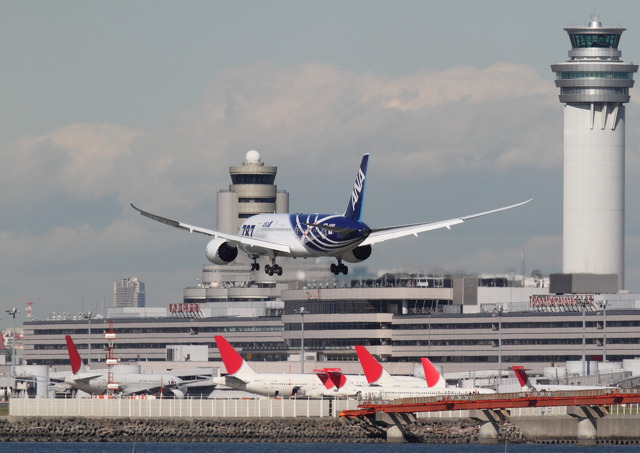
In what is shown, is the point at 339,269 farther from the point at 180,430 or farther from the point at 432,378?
the point at 432,378

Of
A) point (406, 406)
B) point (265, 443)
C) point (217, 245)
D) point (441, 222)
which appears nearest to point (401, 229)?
point (441, 222)

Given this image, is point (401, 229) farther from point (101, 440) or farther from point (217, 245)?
point (101, 440)

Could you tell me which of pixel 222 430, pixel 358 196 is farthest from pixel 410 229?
pixel 222 430

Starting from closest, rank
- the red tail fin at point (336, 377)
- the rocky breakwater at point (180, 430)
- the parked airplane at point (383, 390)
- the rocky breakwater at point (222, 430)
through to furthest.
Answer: the rocky breakwater at point (222, 430)
the rocky breakwater at point (180, 430)
the parked airplane at point (383, 390)
the red tail fin at point (336, 377)

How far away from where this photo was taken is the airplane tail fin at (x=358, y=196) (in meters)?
135

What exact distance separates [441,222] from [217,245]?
64.4 ft

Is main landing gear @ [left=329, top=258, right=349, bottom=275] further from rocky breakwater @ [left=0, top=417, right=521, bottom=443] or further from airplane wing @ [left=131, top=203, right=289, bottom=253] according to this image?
rocky breakwater @ [left=0, top=417, right=521, bottom=443]

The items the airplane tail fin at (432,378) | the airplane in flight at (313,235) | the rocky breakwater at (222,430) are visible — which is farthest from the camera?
the airplane tail fin at (432,378)

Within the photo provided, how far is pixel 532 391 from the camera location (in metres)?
176

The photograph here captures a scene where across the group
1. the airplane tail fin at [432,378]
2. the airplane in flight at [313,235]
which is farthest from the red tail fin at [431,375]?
the airplane in flight at [313,235]

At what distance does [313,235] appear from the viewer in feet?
437

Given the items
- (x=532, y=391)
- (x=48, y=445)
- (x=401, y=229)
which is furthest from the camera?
(x=48, y=445)

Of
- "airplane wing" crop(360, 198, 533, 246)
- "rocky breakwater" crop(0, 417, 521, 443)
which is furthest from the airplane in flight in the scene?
"rocky breakwater" crop(0, 417, 521, 443)

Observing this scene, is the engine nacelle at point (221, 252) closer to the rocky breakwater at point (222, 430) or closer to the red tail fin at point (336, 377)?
the rocky breakwater at point (222, 430)
